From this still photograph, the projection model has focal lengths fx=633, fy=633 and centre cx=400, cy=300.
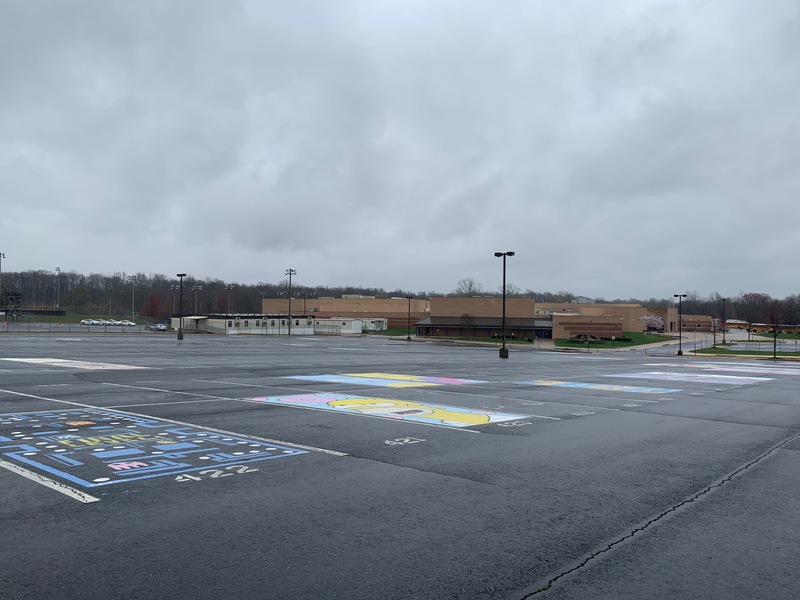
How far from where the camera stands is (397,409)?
1538 centimetres

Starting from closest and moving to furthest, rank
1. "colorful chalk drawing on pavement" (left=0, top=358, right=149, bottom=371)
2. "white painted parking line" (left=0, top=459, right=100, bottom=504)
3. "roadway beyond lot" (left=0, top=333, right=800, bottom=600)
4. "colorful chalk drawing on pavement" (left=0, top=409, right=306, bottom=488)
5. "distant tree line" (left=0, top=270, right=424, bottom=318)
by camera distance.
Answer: "roadway beyond lot" (left=0, top=333, right=800, bottom=600)
"white painted parking line" (left=0, top=459, right=100, bottom=504)
"colorful chalk drawing on pavement" (left=0, top=409, right=306, bottom=488)
"colorful chalk drawing on pavement" (left=0, top=358, right=149, bottom=371)
"distant tree line" (left=0, top=270, right=424, bottom=318)

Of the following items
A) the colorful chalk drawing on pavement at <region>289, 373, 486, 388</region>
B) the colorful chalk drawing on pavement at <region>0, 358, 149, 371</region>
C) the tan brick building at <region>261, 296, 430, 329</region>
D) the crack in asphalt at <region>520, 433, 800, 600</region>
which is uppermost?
the tan brick building at <region>261, 296, 430, 329</region>

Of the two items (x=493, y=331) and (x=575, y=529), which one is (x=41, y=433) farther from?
(x=493, y=331)

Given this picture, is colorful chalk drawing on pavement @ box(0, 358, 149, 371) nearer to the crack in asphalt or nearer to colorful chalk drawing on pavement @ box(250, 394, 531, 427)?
colorful chalk drawing on pavement @ box(250, 394, 531, 427)

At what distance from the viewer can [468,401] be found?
1739 centimetres

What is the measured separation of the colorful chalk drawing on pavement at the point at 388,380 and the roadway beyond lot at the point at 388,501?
6.32 meters

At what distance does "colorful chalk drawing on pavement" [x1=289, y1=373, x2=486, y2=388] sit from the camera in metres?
22.2

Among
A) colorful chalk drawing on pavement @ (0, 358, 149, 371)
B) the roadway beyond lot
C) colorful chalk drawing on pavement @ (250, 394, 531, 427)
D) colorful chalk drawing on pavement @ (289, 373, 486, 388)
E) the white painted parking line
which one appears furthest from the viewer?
colorful chalk drawing on pavement @ (0, 358, 149, 371)

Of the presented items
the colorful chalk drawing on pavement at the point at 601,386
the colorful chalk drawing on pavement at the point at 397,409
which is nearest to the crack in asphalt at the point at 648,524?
the colorful chalk drawing on pavement at the point at 397,409

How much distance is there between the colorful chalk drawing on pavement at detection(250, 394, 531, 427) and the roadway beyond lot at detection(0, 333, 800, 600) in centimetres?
12

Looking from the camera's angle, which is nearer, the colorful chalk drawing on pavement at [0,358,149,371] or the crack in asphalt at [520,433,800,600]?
the crack in asphalt at [520,433,800,600]

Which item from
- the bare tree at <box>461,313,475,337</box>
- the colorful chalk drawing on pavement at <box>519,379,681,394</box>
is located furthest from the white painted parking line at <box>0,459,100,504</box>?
the bare tree at <box>461,313,475,337</box>

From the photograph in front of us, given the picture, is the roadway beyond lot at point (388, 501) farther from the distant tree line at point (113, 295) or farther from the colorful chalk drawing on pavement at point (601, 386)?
the distant tree line at point (113, 295)

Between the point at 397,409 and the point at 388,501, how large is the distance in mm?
8121
